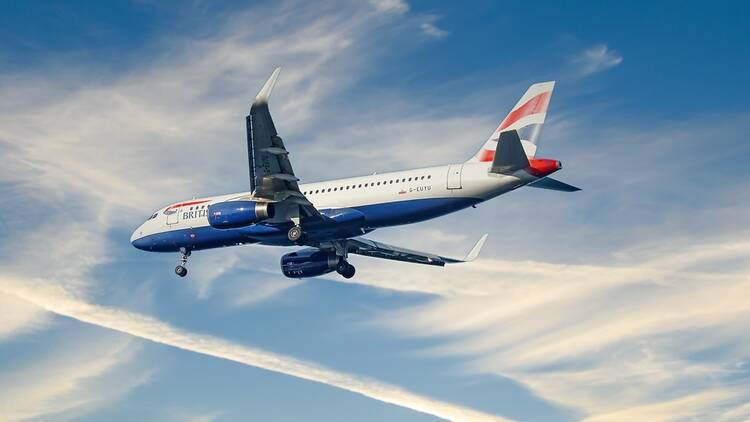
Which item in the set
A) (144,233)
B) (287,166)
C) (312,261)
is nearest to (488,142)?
(287,166)

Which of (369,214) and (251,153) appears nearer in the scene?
(251,153)

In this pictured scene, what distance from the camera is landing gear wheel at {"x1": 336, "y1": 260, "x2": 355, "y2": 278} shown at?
5925cm

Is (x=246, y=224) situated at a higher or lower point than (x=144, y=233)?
lower

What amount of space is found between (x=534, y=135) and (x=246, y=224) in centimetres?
1471

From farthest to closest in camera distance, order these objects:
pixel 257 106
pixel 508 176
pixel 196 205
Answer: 1. pixel 196 205
2. pixel 508 176
3. pixel 257 106

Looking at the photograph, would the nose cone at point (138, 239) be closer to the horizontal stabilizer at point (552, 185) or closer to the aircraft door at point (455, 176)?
the aircraft door at point (455, 176)

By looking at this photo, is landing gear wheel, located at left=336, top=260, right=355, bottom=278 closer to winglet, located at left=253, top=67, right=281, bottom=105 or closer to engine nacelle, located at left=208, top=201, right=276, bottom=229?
engine nacelle, located at left=208, top=201, right=276, bottom=229

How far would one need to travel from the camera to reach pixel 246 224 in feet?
168

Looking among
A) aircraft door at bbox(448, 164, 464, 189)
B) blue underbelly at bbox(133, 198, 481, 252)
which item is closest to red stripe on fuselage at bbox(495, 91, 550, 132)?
aircraft door at bbox(448, 164, 464, 189)

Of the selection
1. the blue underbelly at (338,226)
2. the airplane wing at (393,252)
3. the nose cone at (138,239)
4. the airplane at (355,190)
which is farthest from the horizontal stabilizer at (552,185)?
the nose cone at (138,239)

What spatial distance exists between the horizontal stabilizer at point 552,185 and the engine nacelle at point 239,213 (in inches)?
506

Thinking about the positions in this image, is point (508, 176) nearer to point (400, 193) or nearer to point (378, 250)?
point (400, 193)

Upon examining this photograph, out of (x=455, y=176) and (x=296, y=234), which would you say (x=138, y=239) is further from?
(x=455, y=176)

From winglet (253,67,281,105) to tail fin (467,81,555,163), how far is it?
475 inches
